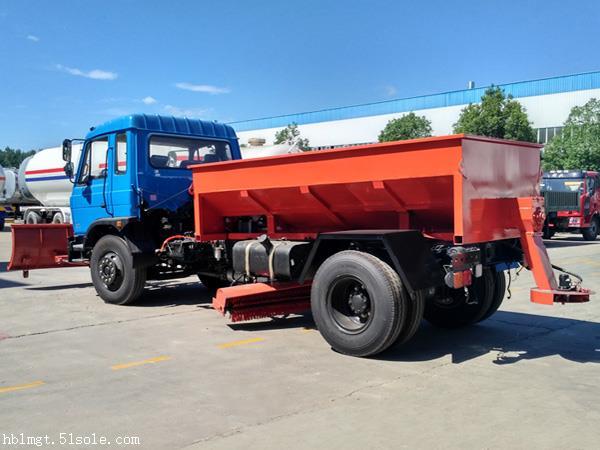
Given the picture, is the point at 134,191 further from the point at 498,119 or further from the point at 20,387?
the point at 498,119

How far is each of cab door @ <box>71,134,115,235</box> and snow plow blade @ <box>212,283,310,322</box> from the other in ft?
10.1

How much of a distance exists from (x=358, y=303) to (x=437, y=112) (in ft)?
152

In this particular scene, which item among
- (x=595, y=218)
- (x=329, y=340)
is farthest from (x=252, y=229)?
(x=595, y=218)

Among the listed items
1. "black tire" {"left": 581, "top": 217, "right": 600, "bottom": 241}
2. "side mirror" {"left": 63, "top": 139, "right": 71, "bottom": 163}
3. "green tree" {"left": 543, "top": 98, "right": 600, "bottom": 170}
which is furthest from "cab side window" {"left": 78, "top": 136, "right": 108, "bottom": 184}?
"green tree" {"left": 543, "top": 98, "right": 600, "bottom": 170}

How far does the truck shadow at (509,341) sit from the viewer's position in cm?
600

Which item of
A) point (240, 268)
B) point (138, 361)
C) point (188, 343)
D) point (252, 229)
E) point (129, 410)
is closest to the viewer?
point (129, 410)

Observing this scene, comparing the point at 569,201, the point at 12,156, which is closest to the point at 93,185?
the point at 569,201

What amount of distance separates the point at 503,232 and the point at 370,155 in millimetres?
1679

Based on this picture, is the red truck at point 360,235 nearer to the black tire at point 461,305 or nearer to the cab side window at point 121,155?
the black tire at point 461,305

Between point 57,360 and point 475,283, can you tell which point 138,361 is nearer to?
point 57,360

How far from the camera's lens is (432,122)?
162 feet

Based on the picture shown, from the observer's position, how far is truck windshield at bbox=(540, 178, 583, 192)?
74.1 ft

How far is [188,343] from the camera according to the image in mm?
6598

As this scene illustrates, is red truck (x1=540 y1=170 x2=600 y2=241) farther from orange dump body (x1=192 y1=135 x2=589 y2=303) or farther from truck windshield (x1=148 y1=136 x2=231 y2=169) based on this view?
orange dump body (x1=192 y1=135 x2=589 y2=303)
